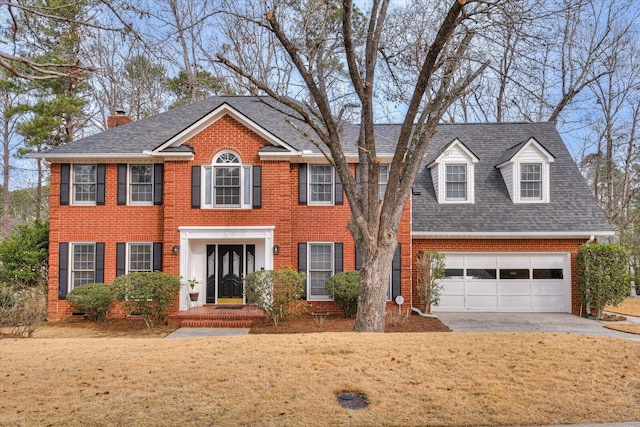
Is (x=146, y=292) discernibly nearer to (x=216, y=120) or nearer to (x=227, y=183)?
(x=227, y=183)

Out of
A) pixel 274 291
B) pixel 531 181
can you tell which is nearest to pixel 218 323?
pixel 274 291

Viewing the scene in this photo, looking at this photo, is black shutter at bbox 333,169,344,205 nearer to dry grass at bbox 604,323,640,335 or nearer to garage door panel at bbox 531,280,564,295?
garage door panel at bbox 531,280,564,295

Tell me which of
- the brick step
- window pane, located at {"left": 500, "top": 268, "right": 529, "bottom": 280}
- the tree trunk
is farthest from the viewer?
window pane, located at {"left": 500, "top": 268, "right": 529, "bottom": 280}

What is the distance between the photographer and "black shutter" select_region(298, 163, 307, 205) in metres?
15.2

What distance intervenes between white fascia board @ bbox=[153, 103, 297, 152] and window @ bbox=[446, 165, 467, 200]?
6.28 metres

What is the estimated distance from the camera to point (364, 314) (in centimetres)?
1062

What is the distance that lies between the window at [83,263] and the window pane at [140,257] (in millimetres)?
1209

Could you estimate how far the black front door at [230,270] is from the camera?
15273 mm

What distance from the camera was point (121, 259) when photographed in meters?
14.9

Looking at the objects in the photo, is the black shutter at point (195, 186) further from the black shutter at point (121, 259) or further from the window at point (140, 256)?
the black shutter at point (121, 259)

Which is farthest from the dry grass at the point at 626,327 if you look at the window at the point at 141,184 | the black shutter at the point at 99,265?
the black shutter at the point at 99,265

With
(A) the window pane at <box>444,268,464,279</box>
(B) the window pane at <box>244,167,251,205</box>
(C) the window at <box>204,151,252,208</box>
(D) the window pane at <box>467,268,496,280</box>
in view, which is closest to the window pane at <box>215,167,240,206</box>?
(C) the window at <box>204,151,252,208</box>

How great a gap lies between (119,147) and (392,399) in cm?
1259

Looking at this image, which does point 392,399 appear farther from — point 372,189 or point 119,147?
point 119,147
